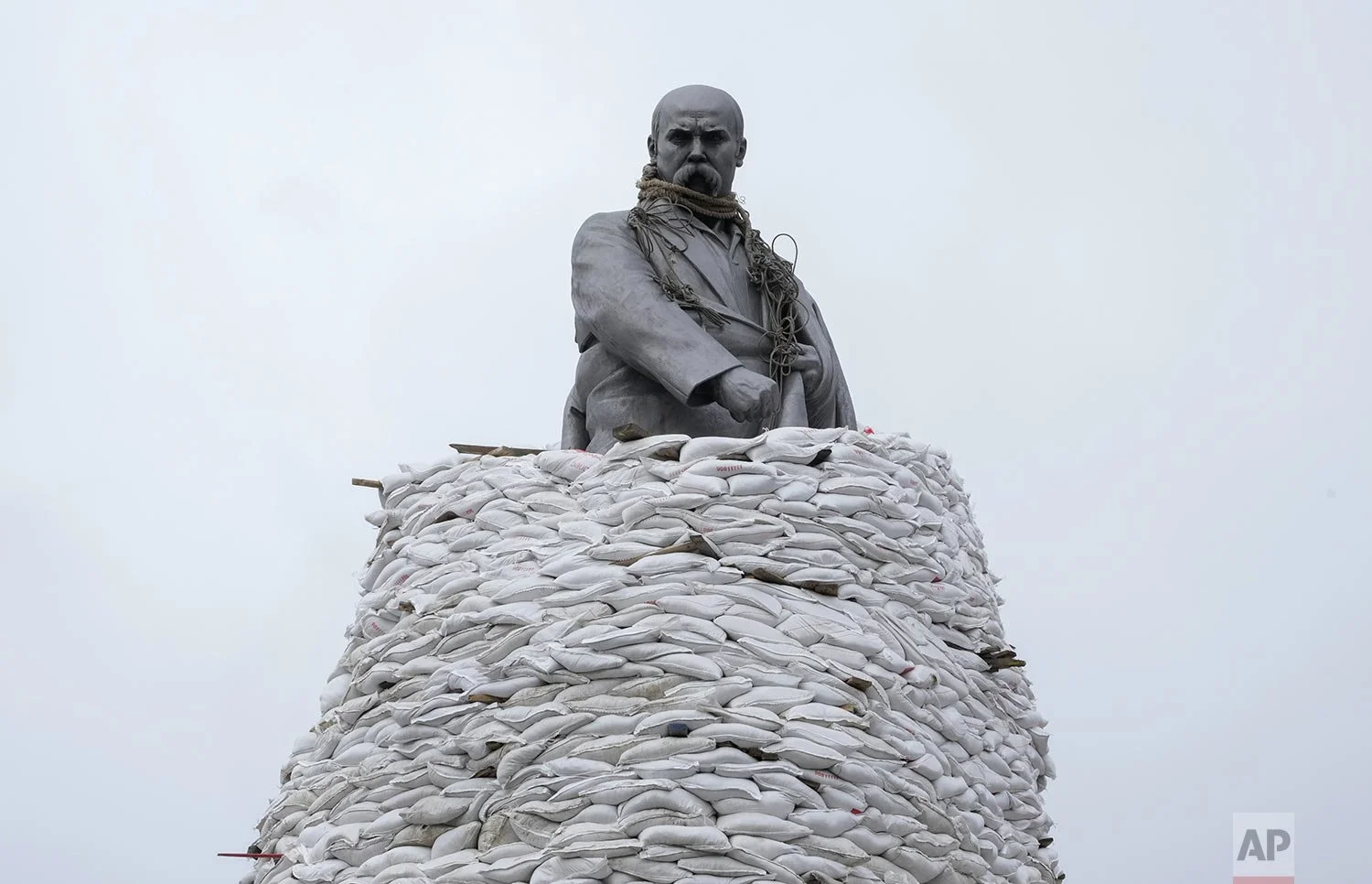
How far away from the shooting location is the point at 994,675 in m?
6.76

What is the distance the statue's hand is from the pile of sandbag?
21.7 inches

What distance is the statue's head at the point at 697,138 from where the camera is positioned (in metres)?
7.64

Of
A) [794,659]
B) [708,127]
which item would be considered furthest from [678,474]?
[708,127]

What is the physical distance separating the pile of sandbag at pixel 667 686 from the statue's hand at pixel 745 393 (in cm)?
55

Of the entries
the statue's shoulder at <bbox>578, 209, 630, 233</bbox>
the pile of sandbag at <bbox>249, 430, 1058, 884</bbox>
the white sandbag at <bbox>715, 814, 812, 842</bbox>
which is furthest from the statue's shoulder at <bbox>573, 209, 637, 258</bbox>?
the white sandbag at <bbox>715, 814, 812, 842</bbox>

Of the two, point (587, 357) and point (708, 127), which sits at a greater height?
point (708, 127)

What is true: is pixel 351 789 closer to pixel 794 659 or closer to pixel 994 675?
pixel 794 659

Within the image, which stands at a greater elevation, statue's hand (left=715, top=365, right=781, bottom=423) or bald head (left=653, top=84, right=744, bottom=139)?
bald head (left=653, top=84, right=744, bottom=139)

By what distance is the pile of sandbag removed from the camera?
5375 mm

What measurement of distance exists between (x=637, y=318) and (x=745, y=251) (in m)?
0.93

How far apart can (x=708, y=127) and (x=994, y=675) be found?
8.31 feet

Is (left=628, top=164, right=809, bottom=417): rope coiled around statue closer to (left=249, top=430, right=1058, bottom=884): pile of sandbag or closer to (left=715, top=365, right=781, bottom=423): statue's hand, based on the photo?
(left=715, top=365, right=781, bottom=423): statue's hand

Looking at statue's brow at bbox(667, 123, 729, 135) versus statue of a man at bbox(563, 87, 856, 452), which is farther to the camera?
statue's brow at bbox(667, 123, 729, 135)

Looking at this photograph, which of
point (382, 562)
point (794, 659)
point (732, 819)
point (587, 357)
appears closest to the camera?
point (732, 819)
